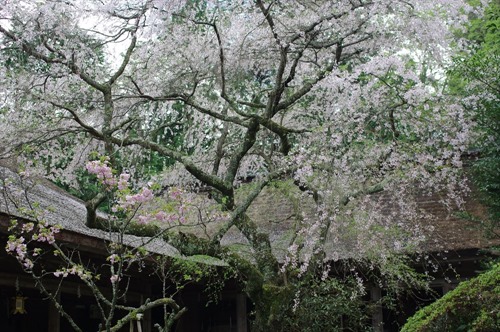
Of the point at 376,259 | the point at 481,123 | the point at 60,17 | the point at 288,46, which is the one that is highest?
the point at 60,17

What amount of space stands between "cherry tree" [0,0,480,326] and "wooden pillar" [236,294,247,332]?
A: 2711 mm

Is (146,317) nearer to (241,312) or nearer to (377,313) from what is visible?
(241,312)

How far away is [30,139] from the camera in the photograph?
26.3 ft

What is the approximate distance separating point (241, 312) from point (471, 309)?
708cm

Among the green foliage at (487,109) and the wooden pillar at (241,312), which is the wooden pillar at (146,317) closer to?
the wooden pillar at (241,312)

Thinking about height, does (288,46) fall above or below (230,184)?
above

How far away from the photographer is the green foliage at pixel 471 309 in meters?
4.39

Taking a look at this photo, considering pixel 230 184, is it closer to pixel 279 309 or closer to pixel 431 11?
pixel 279 309

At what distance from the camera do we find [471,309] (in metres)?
4.56

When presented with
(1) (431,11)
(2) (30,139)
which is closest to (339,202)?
(1) (431,11)

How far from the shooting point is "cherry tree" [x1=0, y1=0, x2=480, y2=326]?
7695 mm

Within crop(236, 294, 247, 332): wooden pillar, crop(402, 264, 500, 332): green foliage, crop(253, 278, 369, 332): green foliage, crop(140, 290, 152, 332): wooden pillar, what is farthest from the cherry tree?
crop(402, 264, 500, 332): green foliage

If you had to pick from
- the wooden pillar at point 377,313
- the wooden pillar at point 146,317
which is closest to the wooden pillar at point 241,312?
the wooden pillar at point 146,317

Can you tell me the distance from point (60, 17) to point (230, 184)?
2.85 meters
